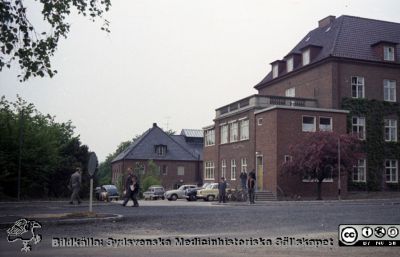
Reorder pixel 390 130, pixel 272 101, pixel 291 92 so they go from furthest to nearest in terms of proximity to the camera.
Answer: pixel 291 92
pixel 390 130
pixel 272 101

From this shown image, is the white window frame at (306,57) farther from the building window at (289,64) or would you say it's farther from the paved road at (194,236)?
the paved road at (194,236)

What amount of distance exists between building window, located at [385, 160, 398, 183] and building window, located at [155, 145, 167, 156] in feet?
131

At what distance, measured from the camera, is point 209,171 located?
5378 centimetres

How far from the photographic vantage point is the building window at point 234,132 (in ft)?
152

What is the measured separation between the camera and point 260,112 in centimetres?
4138

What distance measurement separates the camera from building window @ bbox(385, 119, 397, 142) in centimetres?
4409

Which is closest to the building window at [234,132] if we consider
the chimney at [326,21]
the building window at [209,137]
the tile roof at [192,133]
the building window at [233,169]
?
the building window at [233,169]

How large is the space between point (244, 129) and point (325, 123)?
25.2 feet

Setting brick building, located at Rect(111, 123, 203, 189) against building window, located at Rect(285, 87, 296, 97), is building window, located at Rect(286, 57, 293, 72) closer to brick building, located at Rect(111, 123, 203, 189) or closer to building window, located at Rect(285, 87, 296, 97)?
building window, located at Rect(285, 87, 296, 97)

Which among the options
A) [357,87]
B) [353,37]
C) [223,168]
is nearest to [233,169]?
[223,168]

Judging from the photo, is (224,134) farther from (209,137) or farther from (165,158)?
(165,158)

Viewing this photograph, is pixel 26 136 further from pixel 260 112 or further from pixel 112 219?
pixel 260 112

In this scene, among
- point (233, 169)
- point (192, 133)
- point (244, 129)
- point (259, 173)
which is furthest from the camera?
point (192, 133)

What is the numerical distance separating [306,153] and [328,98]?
8987 mm
